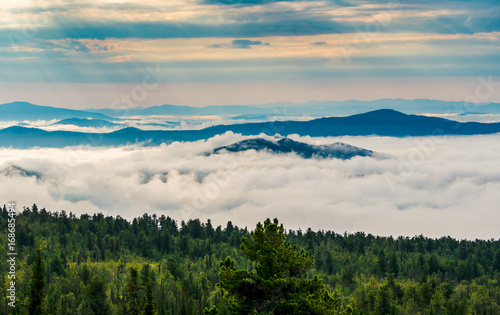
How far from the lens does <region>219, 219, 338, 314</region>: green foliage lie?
41031 mm

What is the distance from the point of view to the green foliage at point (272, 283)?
41.0m

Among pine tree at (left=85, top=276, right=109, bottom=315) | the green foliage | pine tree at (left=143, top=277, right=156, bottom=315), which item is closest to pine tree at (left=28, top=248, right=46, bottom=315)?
pine tree at (left=143, top=277, right=156, bottom=315)

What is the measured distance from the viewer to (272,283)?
40562mm

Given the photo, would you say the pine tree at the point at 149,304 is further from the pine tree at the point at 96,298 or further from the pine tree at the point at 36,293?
the pine tree at the point at 96,298

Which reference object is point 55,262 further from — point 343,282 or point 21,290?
point 343,282

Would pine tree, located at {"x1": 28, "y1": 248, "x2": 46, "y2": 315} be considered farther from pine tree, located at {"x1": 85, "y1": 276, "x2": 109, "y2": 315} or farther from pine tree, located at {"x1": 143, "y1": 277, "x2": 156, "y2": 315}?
pine tree, located at {"x1": 85, "y1": 276, "x2": 109, "y2": 315}

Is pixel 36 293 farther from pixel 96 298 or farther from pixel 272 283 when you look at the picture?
pixel 272 283

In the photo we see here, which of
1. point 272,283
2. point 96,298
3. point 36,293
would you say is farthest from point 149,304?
point 272,283

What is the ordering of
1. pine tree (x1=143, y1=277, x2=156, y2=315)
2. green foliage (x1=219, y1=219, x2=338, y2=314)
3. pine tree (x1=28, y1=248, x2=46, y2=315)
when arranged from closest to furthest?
green foliage (x1=219, y1=219, x2=338, y2=314) → pine tree (x1=143, y1=277, x2=156, y2=315) → pine tree (x1=28, y1=248, x2=46, y2=315)

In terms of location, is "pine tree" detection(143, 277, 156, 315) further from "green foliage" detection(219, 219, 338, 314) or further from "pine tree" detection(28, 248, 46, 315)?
"green foliage" detection(219, 219, 338, 314)

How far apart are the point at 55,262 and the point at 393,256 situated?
10365cm

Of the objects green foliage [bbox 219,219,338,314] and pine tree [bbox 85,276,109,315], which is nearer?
green foliage [bbox 219,219,338,314]

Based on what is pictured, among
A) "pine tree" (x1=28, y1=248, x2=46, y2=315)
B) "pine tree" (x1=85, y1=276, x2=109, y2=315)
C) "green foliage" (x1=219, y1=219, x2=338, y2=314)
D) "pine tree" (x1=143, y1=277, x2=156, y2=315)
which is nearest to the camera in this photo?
"green foliage" (x1=219, y1=219, x2=338, y2=314)

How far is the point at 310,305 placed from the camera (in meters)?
39.6
